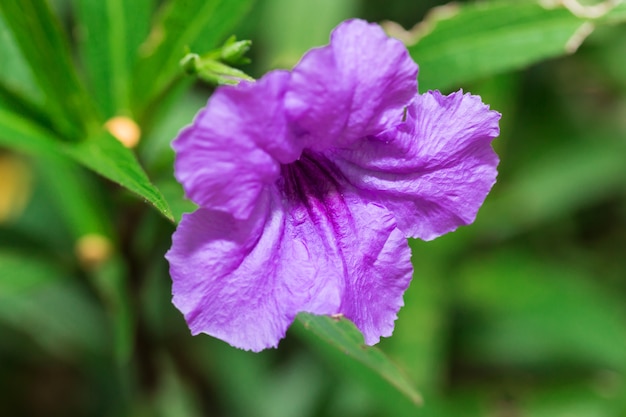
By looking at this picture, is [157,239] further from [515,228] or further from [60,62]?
[515,228]

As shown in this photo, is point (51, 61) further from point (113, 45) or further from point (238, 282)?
point (238, 282)

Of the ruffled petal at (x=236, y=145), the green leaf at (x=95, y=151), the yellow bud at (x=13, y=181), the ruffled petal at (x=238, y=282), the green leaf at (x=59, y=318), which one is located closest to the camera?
the ruffled petal at (x=236, y=145)

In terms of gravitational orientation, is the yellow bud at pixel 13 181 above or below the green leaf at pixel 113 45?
below

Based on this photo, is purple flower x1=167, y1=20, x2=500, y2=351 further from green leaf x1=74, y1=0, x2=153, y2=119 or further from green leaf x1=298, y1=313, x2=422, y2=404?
green leaf x1=74, y1=0, x2=153, y2=119

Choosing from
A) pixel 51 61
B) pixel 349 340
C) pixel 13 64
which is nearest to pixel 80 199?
pixel 13 64

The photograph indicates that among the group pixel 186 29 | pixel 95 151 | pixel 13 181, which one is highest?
pixel 186 29

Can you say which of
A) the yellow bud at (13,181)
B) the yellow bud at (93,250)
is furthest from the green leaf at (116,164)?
the yellow bud at (13,181)

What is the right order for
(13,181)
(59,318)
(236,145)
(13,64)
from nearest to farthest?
(236,145)
(13,64)
(59,318)
(13,181)

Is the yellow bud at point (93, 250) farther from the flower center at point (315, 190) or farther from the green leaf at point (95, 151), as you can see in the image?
the flower center at point (315, 190)
